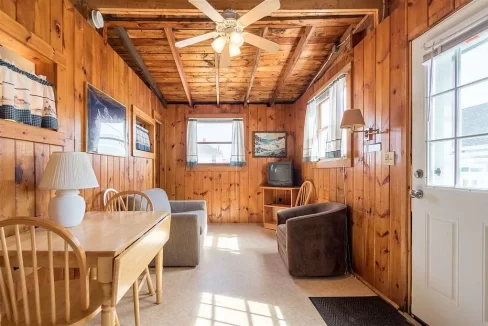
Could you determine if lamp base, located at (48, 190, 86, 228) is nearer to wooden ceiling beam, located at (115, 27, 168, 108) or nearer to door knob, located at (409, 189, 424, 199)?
wooden ceiling beam, located at (115, 27, 168, 108)

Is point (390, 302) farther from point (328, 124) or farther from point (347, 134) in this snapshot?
point (328, 124)

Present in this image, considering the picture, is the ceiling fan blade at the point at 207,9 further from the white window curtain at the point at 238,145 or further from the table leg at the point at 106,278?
the white window curtain at the point at 238,145

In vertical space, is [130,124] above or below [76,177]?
above

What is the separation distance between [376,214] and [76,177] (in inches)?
90.8

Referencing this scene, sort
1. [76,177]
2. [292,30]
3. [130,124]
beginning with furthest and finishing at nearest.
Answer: [130,124] → [292,30] → [76,177]

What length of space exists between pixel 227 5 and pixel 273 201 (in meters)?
3.50

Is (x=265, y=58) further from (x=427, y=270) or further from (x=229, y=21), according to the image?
(x=427, y=270)

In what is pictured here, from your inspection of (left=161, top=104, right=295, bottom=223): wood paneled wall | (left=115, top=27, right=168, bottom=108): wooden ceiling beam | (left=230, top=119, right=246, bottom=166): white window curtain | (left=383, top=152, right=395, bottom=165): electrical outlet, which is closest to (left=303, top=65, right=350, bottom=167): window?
(left=383, top=152, right=395, bottom=165): electrical outlet

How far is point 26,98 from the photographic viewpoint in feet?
5.00

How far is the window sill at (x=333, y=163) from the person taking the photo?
109 inches

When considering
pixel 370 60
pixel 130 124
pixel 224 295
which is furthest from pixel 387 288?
pixel 130 124

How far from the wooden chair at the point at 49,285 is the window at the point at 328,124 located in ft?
8.43

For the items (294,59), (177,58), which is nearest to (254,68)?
(294,59)

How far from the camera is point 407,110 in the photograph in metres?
1.85
